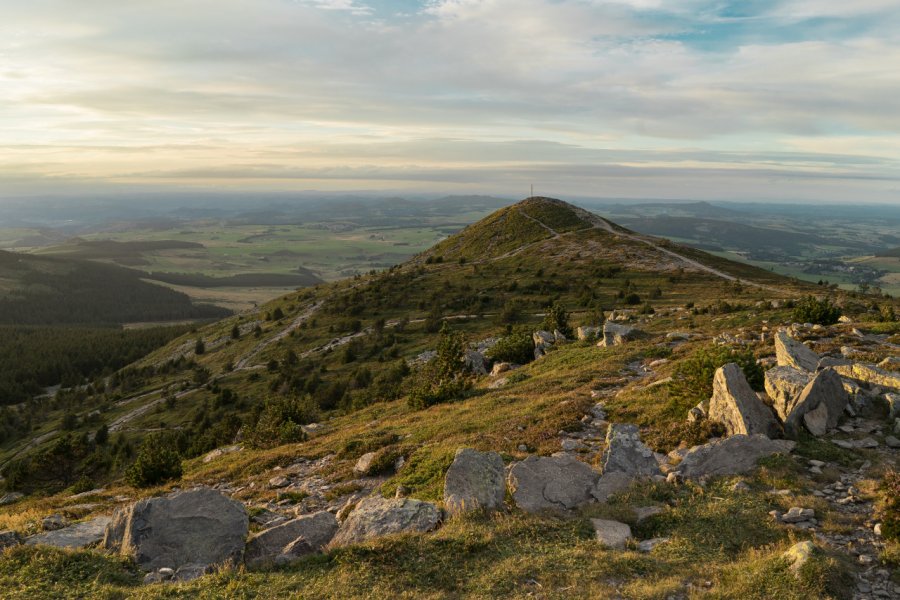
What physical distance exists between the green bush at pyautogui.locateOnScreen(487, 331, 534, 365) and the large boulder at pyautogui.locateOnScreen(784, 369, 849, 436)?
929 inches

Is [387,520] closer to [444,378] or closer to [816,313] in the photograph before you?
[444,378]

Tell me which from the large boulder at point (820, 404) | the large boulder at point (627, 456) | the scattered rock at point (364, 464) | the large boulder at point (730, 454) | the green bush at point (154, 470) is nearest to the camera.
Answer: the large boulder at point (730, 454)

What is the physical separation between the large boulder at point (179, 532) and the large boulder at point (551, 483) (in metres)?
8.32

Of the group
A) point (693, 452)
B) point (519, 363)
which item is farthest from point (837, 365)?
point (519, 363)

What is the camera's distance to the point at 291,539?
13.4 metres

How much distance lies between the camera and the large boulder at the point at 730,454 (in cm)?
1476

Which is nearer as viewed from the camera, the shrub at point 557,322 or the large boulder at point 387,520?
the large boulder at point 387,520

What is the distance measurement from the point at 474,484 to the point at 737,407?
10.2 metres

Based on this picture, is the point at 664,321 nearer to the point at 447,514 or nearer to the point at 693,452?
the point at 693,452

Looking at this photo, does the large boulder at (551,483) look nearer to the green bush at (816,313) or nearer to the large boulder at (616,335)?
the large boulder at (616,335)

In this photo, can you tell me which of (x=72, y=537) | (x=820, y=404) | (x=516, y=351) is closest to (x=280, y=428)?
(x=72, y=537)

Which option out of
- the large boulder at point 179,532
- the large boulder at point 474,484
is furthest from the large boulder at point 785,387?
the large boulder at point 179,532

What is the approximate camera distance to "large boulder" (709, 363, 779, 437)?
16.5m

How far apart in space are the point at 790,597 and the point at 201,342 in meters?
108
